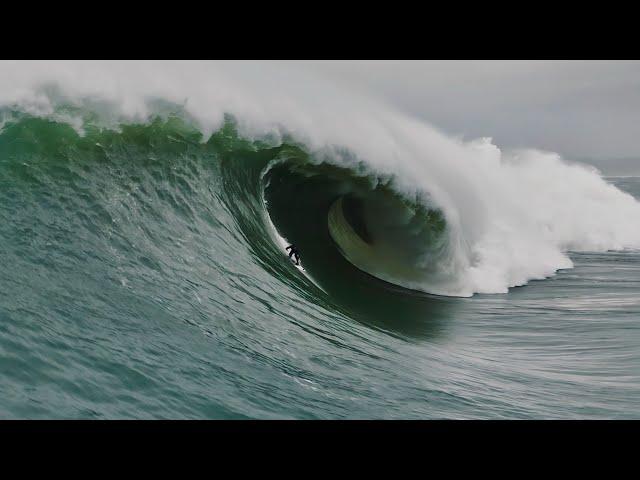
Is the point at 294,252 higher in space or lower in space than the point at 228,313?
higher

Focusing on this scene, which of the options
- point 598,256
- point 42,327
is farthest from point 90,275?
point 598,256

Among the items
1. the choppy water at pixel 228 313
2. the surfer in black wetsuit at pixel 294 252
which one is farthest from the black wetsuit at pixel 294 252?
the choppy water at pixel 228 313

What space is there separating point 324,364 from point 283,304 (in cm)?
186

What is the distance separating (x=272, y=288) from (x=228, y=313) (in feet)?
5.07

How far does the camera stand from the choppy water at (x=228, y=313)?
16.8 feet

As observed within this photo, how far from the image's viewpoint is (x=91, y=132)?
9.01 meters

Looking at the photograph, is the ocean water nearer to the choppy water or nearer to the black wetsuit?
the choppy water

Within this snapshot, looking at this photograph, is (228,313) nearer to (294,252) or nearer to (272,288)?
(272,288)

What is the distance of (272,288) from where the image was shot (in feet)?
28.2

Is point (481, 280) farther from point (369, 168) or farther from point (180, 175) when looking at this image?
point (180, 175)

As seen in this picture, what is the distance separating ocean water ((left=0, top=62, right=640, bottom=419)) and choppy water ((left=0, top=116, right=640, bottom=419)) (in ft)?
0.09

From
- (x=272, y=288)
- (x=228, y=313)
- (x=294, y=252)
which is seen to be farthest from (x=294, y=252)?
(x=228, y=313)

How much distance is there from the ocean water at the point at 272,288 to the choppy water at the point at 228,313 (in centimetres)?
3

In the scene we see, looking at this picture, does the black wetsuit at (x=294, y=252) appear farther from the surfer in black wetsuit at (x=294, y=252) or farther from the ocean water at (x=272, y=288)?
the ocean water at (x=272, y=288)
